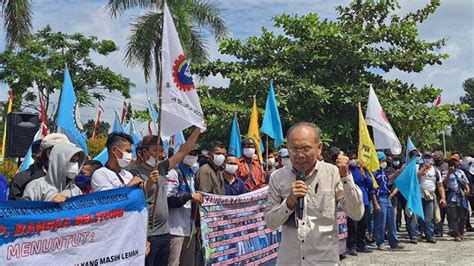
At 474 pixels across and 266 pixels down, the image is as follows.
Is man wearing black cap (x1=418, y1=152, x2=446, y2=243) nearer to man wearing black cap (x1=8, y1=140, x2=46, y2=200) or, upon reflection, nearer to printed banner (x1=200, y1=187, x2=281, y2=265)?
printed banner (x1=200, y1=187, x2=281, y2=265)

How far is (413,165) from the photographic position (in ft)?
34.6

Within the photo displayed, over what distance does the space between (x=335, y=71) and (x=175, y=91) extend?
13.2 m

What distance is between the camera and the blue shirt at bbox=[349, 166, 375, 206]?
9922mm

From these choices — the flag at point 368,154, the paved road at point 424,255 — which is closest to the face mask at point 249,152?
the flag at point 368,154

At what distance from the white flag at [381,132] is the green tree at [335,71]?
7.41 m

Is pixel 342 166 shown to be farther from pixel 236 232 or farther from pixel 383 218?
pixel 383 218

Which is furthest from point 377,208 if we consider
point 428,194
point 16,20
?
point 16,20

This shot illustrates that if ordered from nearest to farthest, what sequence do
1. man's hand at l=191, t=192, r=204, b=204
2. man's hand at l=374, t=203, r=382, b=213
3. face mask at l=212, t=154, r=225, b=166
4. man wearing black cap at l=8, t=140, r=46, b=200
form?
man wearing black cap at l=8, t=140, r=46, b=200, man's hand at l=191, t=192, r=204, b=204, face mask at l=212, t=154, r=225, b=166, man's hand at l=374, t=203, r=382, b=213

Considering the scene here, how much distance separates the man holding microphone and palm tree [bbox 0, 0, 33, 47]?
1519 cm

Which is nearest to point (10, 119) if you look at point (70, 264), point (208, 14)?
point (70, 264)

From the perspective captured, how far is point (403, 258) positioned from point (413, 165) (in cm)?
191

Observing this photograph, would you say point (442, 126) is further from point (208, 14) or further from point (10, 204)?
point (10, 204)

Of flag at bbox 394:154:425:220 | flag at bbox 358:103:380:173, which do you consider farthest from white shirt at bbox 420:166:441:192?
flag at bbox 358:103:380:173

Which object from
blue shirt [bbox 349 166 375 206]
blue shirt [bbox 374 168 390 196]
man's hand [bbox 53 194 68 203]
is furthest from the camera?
blue shirt [bbox 374 168 390 196]
